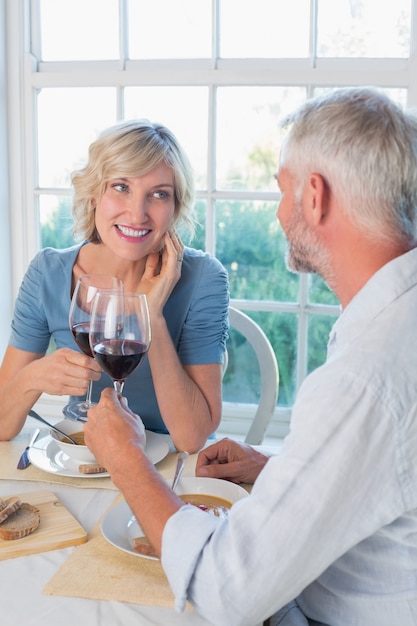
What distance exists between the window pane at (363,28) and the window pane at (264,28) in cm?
7

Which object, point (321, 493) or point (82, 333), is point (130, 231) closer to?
point (82, 333)

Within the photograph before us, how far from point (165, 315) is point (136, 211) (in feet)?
0.94

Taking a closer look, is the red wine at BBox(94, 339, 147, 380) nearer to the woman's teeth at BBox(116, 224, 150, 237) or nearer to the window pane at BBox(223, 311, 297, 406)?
the woman's teeth at BBox(116, 224, 150, 237)

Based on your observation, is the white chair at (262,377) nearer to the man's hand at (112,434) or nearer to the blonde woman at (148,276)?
the blonde woman at (148,276)

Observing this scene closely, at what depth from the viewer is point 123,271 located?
6.83 ft

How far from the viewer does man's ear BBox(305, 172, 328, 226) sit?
1103 mm

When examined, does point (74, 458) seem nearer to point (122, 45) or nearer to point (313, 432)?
point (313, 432)

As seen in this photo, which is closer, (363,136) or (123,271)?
(363,136)

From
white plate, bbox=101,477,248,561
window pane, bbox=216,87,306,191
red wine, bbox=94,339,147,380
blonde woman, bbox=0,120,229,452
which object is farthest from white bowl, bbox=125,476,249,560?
window pane, bbox=216,87,306,191

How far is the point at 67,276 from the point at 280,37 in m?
1.31

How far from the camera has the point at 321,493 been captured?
0.93 metres

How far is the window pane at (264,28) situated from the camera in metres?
2.73

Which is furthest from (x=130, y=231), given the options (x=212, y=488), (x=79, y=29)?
(x=79, y=29)

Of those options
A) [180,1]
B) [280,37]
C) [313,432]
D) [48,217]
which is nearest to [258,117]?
[280,37]
